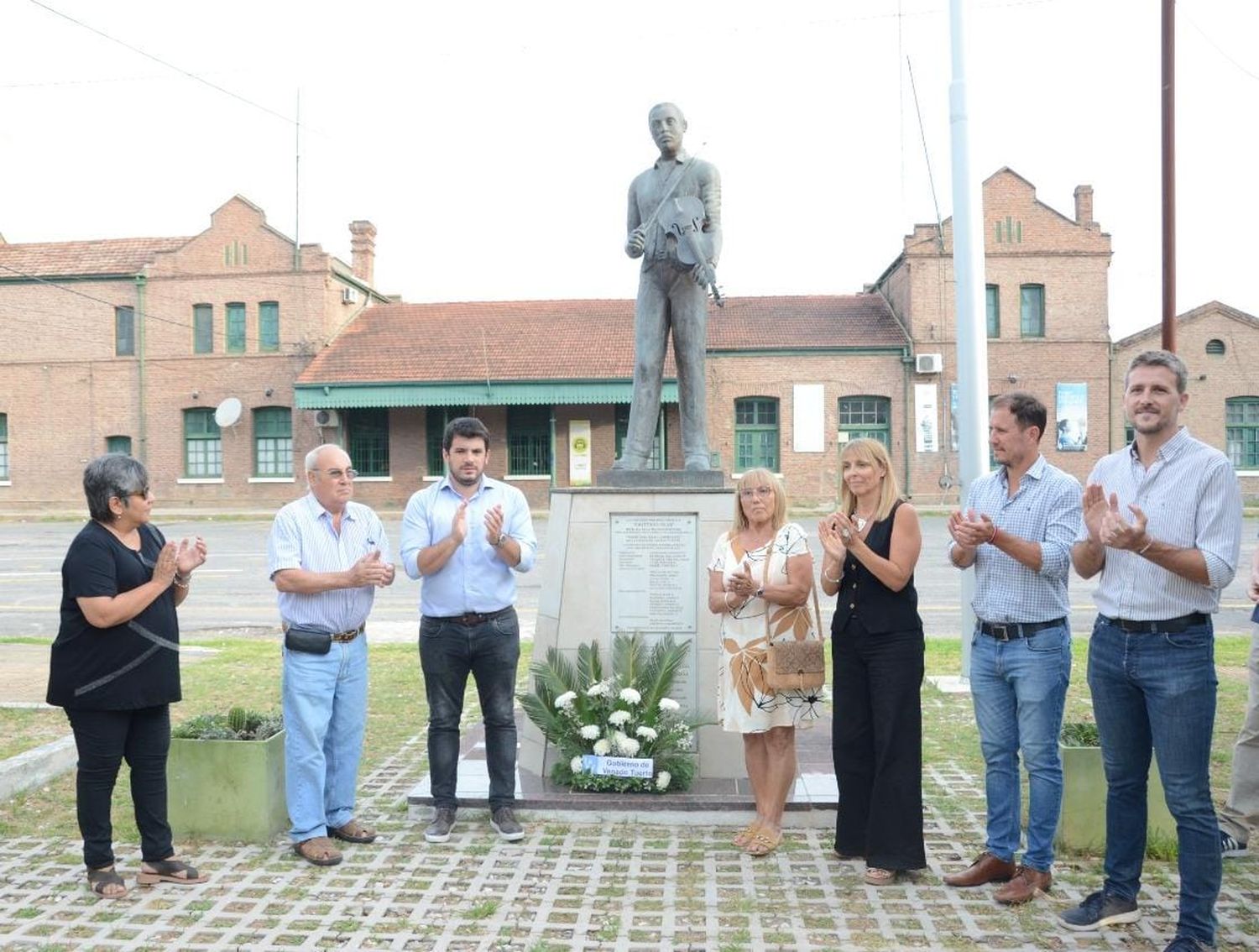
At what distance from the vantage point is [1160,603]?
3736 millimetres

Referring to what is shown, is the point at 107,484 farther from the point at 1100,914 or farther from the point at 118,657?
the point at 1100,914

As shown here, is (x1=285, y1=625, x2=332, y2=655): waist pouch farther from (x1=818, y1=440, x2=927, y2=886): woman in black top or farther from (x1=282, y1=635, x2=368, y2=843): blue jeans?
(x1=818, y1=440, x2=927, y2=886): woman in black top

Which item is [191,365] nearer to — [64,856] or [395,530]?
[395,530]

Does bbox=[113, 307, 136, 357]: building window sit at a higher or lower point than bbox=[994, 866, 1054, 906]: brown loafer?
higher

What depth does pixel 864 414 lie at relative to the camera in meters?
31.4

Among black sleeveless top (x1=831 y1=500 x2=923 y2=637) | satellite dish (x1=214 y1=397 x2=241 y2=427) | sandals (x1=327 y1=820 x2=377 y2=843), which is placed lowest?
sandals (x1=327 y1=820 x2=377 y2=843)

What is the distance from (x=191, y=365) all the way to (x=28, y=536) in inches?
373

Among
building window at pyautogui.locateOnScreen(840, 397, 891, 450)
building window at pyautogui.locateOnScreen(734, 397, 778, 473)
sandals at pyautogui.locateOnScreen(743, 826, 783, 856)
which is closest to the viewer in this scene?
sandals at pyautogui.locateOnScreen(743, 826, 783, 856)

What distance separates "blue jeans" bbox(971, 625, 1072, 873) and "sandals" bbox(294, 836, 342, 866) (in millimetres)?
2893

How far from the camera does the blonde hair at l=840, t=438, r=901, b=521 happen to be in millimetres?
4582

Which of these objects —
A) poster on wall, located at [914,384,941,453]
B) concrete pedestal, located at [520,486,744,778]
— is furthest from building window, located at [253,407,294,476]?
concrete pedestal, located at [520,486,744,778]

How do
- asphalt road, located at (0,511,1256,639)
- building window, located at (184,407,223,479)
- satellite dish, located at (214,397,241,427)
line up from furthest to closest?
1. building window, located at (184,407,223,479)
2. satellite dish, located at (214,397,241,427)
3. asphalt road, located at (0,511,1256,639)

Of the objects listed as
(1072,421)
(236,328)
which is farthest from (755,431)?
(236,328)

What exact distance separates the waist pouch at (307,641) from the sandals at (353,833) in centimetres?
90
